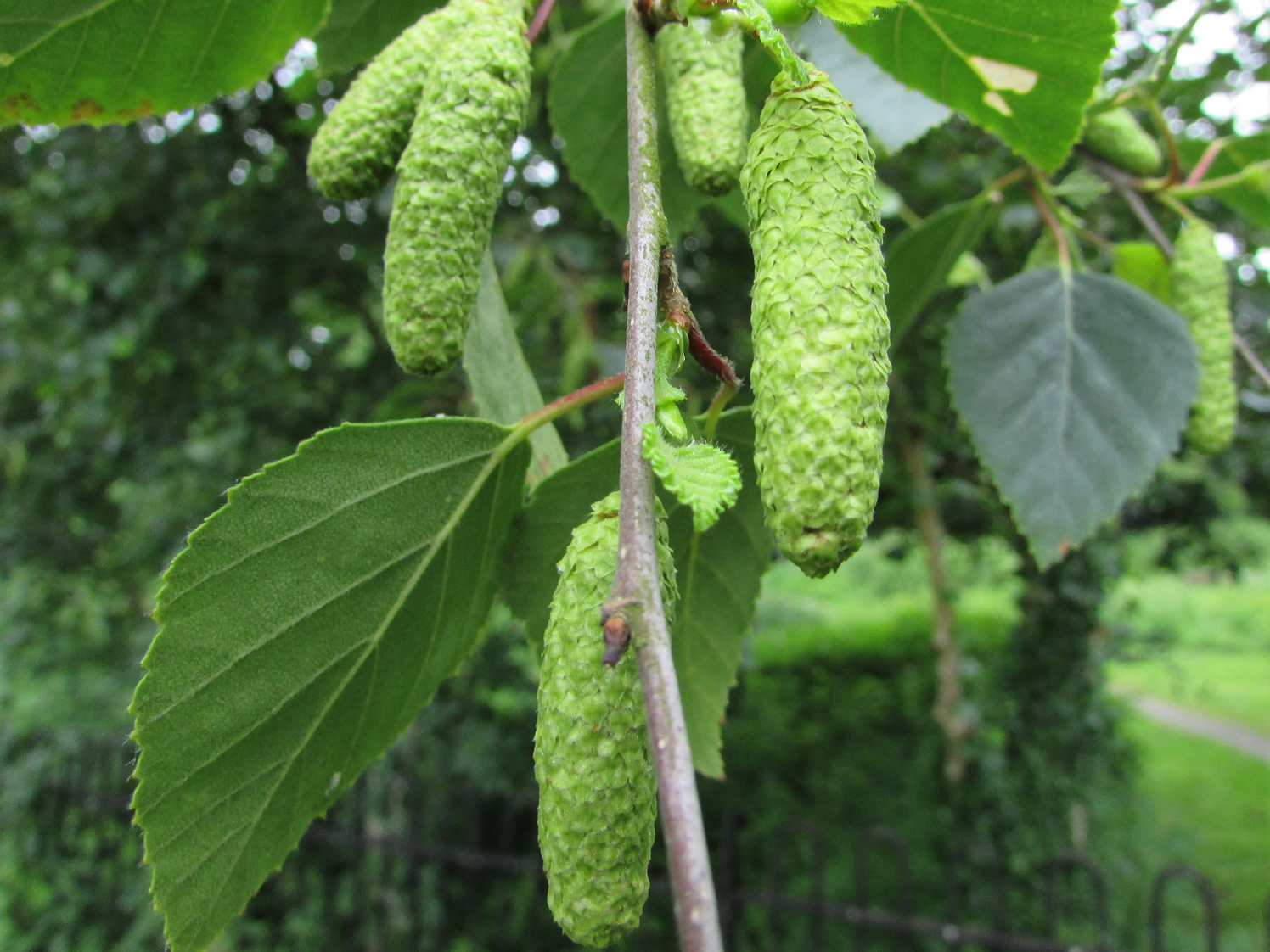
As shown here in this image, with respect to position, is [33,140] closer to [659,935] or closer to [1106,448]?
[1106,448]

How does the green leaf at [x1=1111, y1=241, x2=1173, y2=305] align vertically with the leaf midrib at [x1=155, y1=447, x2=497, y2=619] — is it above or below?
below

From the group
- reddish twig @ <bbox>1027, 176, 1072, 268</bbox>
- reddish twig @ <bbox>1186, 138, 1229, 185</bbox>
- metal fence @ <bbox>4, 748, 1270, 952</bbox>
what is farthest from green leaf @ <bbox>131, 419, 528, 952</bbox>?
metal fence @ <bbox>4, 748, 1270, 952</bbox>

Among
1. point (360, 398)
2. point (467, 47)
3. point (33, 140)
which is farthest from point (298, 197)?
point (467, 47)

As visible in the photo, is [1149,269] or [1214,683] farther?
[1214,683]

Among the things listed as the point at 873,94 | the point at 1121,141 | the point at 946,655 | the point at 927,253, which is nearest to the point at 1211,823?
the point at 946,655

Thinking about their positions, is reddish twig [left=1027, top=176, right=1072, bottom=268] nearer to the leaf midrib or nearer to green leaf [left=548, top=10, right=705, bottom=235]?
green leaf [left=548, top=10, right=705, bottom=235]

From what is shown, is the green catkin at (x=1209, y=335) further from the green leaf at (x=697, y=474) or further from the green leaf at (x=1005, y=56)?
the green leaf at (x=697, y=474)

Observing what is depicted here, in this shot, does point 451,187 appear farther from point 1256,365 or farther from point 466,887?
point 466,887
